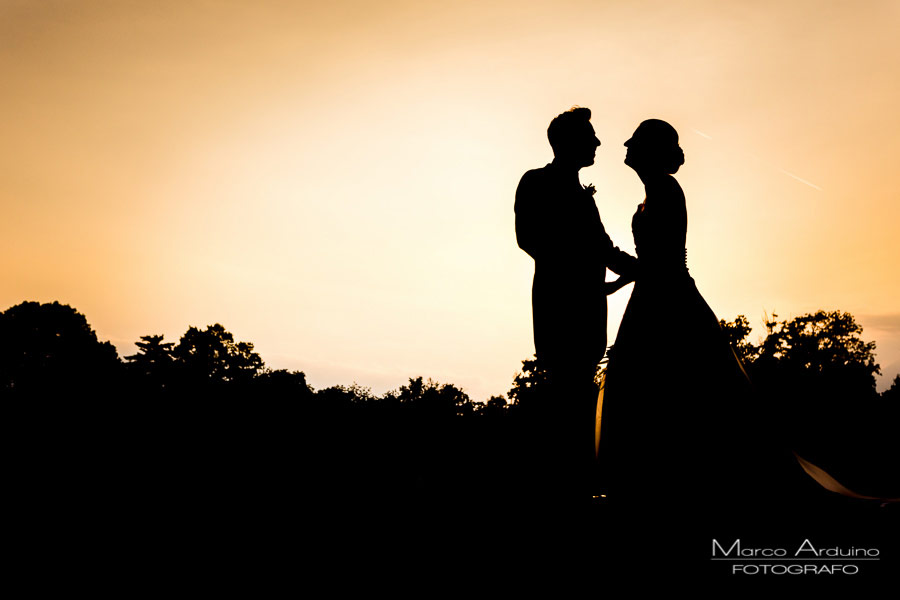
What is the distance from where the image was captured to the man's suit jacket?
4.66 meters

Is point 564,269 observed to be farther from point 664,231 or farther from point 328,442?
point 328,442

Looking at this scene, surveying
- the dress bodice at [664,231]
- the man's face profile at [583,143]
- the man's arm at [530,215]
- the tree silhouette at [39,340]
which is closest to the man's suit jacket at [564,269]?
the man's arm at [530,215]

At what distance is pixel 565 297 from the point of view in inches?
184

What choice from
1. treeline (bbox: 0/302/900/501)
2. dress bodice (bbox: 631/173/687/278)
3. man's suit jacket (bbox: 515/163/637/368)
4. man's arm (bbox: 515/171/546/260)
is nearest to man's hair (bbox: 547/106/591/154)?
man's suit jacket (bbox: 515/163/637/368)

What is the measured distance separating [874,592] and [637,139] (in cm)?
377

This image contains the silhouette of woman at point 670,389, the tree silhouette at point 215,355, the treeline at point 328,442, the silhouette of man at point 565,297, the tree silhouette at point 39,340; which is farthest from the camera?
the tree silhouette at point 215,355

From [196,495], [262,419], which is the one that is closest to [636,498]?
[196,495]

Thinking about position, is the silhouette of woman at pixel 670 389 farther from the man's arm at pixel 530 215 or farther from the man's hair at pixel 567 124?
the man's arm at pixel 530 215

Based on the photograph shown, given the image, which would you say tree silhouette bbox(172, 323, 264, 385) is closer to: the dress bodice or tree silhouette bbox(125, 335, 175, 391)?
tree silhouette bbox(125, 335, 175, 391)

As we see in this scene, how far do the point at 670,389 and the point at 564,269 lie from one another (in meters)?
1.35

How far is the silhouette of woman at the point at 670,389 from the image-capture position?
384 centimetres

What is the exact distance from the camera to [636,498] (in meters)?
3.98

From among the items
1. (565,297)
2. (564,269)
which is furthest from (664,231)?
(565,297)

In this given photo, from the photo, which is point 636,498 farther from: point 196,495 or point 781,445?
point 196,495
